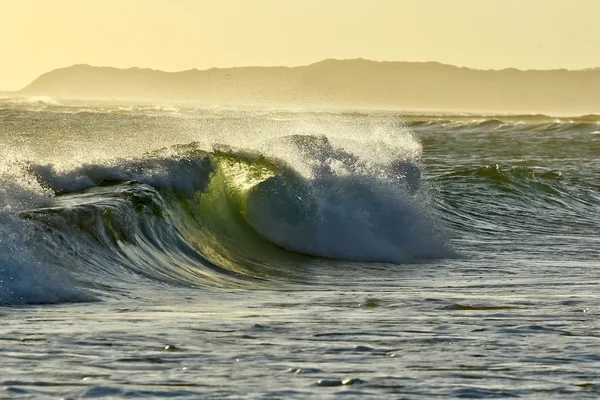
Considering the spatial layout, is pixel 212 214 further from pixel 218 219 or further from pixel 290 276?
pixel 290 276

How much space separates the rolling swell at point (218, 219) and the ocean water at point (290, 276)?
0.04m

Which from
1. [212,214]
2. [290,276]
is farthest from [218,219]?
[290,276]

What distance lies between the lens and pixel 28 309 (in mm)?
7734

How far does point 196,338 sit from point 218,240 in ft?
24.4

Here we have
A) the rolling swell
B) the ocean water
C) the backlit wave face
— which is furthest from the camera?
the rolling swell

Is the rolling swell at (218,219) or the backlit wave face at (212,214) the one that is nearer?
the backlit wave face at (212,214)

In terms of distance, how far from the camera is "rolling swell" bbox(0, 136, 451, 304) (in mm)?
10375

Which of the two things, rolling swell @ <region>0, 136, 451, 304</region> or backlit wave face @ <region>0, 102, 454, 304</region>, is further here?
rolling swell @ <region>0, 136, 451, 304</region>

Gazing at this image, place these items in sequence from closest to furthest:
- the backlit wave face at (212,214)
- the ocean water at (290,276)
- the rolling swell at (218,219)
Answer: the ocean water at (290,276), the backlit wave face at (212,214), the rolling swell at (218,219)

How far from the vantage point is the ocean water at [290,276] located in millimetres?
5949

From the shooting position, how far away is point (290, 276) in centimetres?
1186

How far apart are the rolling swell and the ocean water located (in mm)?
36

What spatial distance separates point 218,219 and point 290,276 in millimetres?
3497

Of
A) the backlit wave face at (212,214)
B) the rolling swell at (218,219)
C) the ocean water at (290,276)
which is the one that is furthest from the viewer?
the rolling swell at (218,219)
